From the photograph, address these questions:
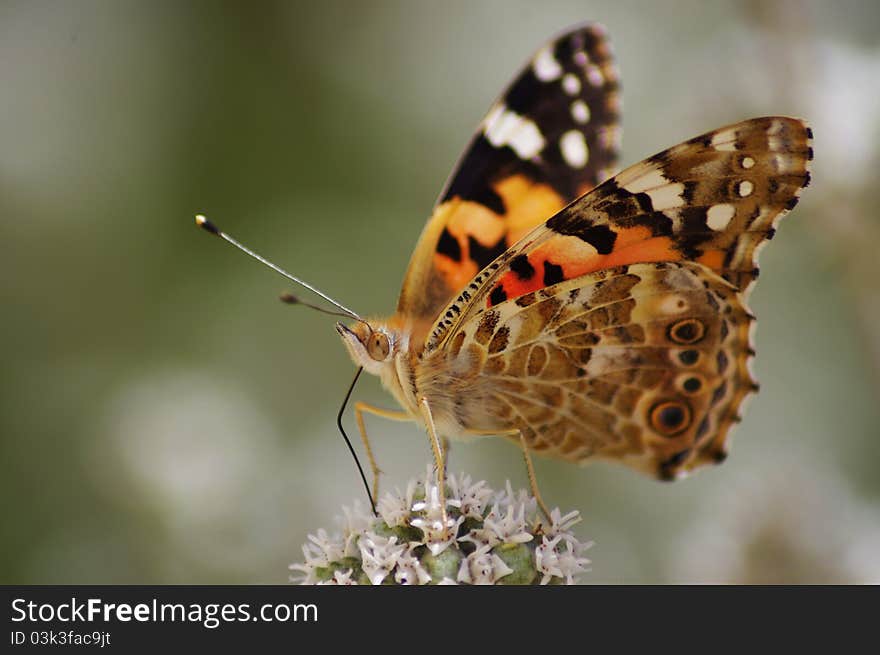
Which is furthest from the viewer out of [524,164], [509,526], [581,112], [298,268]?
[298,268]

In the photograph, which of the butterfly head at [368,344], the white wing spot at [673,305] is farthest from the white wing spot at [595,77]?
the butterfly head at [368,344]

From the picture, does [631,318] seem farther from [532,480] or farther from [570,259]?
[532,480]

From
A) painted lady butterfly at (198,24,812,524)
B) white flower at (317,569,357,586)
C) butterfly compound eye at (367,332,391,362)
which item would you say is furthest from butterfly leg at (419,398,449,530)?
white flower at (317,569,357,586)

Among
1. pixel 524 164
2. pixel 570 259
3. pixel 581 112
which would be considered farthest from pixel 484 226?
pixel 581 112

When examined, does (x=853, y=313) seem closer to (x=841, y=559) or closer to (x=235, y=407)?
(x=841, y=559)

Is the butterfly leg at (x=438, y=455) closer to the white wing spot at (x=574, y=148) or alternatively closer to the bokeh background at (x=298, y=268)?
the white wing spot at (x=574, y=148)

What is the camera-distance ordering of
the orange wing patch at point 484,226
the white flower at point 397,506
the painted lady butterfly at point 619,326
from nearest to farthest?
1. the white flower at point 397,506
2. the painted lady butterfly at point 619,326
3. the orange wing patch at point 484,226

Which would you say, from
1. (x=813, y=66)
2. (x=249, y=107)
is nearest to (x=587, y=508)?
(x=813, y=66)
